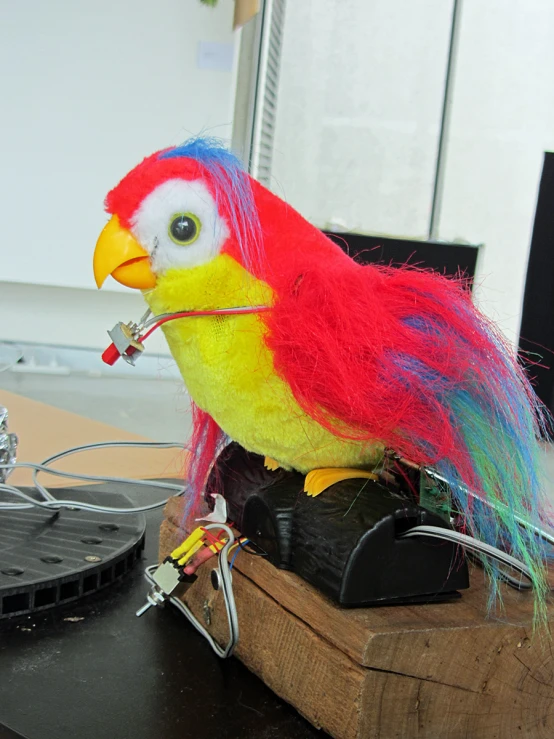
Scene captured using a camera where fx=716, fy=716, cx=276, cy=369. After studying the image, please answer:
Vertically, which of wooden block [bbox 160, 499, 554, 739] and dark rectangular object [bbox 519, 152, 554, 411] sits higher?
dark rectangular object [bbox 519, 152, 554, 411]

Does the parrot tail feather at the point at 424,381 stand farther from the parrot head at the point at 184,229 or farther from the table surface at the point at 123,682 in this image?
the table surface at the point at 123,682

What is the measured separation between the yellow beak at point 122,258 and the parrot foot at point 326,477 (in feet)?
0.47

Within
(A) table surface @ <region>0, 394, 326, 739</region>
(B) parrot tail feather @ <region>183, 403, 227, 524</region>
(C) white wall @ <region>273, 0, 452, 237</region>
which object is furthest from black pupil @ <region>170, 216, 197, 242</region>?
(C) white wall @ <region>273, 0, 452, 237</region>

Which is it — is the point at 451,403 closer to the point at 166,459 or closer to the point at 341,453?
the point at 341,453

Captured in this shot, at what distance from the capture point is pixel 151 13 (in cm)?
236

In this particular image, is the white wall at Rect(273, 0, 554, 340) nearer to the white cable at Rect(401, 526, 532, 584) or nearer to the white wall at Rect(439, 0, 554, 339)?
the white wall at Rect(439, 0, 554, 339)

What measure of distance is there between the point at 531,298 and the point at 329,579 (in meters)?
0.66

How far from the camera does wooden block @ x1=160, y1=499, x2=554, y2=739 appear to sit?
0.33 meters

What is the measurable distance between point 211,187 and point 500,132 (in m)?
1.88

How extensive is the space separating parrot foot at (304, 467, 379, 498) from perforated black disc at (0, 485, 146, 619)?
18 centimetres

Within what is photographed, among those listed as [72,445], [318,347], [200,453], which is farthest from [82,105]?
[318,347]

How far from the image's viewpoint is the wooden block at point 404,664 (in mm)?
332

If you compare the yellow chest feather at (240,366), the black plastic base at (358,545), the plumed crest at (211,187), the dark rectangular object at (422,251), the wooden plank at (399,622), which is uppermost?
the dark rectangular object at (422,251)

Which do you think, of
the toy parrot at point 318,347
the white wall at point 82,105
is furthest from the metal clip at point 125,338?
the white wall at point 82,105
